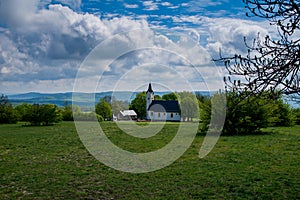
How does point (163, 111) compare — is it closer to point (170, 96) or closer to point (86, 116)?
point (170, 96)

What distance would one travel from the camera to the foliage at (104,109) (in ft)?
155

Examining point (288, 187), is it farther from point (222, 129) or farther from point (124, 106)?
point (124, 106)

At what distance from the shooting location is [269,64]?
3957 millimetres

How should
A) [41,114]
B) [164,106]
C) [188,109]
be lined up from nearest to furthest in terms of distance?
[41,114]
[188,109]
[164,106]

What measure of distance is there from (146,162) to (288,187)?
4.27 m

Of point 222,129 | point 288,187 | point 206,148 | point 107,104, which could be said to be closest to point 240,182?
point 288,187

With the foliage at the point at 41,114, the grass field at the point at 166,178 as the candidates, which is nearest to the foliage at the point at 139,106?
the foliage at the point at 41,114

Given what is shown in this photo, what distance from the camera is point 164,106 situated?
2281 inches

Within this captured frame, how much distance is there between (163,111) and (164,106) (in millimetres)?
956

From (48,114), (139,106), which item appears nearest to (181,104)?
(139,106)

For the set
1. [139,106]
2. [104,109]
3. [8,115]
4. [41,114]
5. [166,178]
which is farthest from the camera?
[139,106]

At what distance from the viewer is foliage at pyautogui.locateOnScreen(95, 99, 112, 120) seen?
47375 mm

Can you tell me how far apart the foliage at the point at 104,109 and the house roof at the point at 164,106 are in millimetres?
11811

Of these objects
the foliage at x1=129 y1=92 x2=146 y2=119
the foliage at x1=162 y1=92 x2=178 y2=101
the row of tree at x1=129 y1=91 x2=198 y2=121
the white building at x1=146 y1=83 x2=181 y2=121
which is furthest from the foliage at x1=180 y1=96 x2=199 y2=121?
the foliage at x1=162 y1=92 x2=178 y2=101
